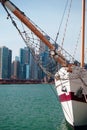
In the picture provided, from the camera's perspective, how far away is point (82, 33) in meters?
23.4

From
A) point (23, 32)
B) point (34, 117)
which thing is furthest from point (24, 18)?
point (34, 117)

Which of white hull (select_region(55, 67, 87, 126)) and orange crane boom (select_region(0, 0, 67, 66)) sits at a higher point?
orange crane boom (select_region(0, 0, 67, 66))

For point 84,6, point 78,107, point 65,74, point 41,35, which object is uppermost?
point 84,6

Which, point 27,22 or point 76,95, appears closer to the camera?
point 76,95

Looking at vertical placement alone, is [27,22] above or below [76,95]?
above

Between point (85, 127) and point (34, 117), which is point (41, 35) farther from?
point (34, 117)

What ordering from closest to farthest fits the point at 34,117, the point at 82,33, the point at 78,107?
the point at 78,107
the point at 82,33
the point at 34,117

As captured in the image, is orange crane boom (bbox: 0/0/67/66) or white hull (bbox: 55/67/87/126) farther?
orange crane boom (bbox: 0/0/67/66)

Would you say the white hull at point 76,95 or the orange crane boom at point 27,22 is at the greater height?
the orange crane boom at point 27,22

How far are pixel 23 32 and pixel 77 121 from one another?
249 inches

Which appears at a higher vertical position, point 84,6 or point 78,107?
point 84,6

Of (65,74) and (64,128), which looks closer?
(65,74)

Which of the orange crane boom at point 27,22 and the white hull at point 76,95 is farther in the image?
the orange crane boom at point 27,22

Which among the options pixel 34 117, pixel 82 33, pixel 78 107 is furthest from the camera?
pixel 34 117
